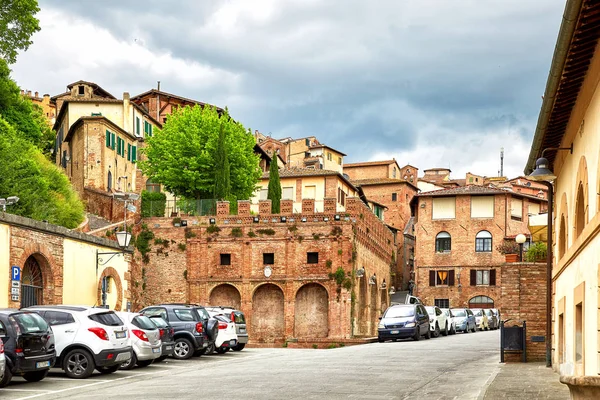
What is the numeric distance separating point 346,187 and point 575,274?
2290 inches

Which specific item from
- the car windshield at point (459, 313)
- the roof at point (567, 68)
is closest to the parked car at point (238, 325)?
Result: the roof at point (567, 68)

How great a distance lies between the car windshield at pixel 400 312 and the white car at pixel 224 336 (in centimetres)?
1051

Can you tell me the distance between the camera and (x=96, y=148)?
63.8m

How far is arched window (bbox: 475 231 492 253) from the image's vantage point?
2862 inches

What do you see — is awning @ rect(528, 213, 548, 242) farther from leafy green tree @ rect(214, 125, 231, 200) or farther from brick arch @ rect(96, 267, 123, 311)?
leafy green tree @ rect(214, 125, 231, 200)

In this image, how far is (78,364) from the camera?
20.0 metres

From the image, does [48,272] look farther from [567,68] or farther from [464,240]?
[464,240]

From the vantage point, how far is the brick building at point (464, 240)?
236 feet

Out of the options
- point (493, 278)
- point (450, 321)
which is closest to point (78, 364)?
point (450, 321)

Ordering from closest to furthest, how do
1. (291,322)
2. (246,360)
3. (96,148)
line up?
(246,360), (291,322), (96,148)

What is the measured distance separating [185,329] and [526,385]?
40.5ft

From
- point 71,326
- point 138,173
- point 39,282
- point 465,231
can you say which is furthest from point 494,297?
point 71,326

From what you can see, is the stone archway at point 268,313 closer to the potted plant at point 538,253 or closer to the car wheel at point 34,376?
the potted plant at point 538,253

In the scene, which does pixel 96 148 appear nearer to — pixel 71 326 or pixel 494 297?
pixel 494 297
